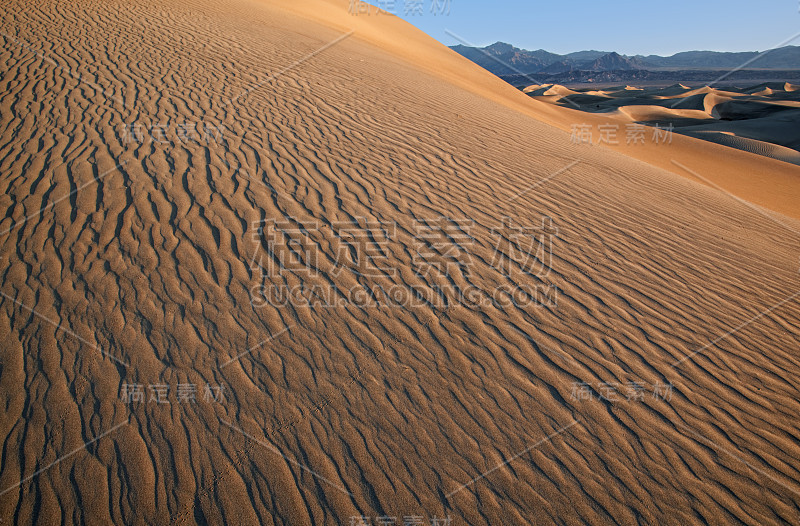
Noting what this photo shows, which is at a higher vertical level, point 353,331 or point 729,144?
point 729,144

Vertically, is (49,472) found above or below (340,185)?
below

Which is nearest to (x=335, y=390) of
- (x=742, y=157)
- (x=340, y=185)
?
(x=340, y=185)

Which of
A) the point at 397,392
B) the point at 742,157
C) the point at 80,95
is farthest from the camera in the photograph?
the point at 742,157

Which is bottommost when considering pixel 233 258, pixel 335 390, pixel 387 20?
pixel 335 390

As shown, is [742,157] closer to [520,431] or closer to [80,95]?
[520,431]

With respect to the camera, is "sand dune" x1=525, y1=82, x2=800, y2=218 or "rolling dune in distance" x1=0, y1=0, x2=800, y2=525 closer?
"rolling dune in distance" x1=0, y1=0, x2=800, y2=525

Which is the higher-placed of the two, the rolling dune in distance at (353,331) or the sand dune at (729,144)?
the sand dune at (729,144)

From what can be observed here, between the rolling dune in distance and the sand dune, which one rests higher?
the sand dune

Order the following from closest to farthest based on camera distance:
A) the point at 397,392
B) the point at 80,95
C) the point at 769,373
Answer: the point at 397,392 → the point at 769,373 → the point at 80,95
